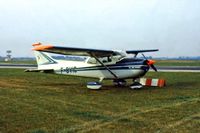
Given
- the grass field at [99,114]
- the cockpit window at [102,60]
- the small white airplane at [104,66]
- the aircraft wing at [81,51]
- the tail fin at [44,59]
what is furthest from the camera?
the tail fin at [44,59]

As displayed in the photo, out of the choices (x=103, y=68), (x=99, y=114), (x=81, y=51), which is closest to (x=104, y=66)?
(x=103, y=68)

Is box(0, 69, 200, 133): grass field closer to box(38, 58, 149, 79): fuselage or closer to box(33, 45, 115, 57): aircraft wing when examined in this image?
box(33, 45, 115, 57): aircraft wing

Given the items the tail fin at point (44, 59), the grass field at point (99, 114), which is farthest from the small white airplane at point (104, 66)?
the grass field at point (99, 114)

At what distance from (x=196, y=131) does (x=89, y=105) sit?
5369 millimetres

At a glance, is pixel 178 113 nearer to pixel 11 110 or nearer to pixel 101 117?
pixel 101 117

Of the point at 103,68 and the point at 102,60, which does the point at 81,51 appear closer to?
the point at 102,60

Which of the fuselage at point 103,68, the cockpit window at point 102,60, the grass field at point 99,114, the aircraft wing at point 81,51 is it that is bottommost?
the grass field at point 99,114

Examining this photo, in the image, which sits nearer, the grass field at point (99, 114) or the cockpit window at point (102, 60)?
the grass field at point (99, 114)

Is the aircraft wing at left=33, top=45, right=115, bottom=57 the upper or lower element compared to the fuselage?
upper

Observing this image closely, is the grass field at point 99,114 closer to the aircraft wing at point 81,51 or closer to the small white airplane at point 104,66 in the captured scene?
the aircraft wing at point 81,51

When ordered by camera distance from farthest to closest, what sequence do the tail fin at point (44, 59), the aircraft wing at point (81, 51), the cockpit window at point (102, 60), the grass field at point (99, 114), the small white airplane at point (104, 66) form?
the tail fin at point (44, 59) < the cockpit window at point (102, 60) < the small white airplane at point (104, 66) < the aircraft wing at point (81, 51) < the grass field at point (99, 114)

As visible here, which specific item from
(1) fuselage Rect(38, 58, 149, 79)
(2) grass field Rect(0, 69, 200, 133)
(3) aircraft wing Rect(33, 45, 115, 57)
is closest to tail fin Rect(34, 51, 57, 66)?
(1) fuselage Rect(38, 58, 149, 79)

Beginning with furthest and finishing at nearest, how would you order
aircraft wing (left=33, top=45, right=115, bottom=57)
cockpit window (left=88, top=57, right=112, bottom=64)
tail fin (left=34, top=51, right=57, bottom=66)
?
tail fin (left=34, top=51, right=57, bottom=66) < cockpit window (left=88, top=57, right=112, bottom=64) < aircraft wing (left=33, top=45, right=115, bottom=57)

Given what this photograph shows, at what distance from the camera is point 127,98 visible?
14.9 m
